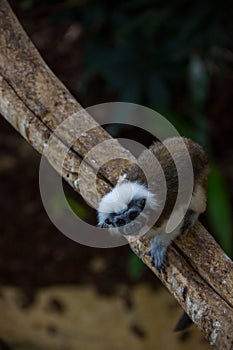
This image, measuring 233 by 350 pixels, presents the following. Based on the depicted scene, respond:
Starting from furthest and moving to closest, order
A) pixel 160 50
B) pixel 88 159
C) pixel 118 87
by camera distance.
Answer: pixel 118 87
pixel 160 50
pixel 88 159

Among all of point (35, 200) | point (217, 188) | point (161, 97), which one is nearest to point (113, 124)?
point (161, 97)

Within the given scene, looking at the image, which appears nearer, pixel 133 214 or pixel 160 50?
pixel 133 214

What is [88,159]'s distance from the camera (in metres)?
3.09

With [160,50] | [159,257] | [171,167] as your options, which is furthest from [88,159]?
[160,50]

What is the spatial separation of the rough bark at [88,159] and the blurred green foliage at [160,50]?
38.4 inches

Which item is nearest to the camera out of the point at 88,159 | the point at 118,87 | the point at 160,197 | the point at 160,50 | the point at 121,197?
the point at 121,197

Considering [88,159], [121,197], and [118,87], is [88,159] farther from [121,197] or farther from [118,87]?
[118,87]

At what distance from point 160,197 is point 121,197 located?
0.67 feet

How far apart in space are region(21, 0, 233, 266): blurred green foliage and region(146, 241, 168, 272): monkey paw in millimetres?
1849

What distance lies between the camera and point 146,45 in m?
4.81

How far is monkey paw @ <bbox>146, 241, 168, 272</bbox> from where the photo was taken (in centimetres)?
286

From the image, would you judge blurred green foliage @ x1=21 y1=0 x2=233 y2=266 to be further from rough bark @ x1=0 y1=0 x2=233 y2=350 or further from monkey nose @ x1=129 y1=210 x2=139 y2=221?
monkey nose @ x1=129 y1=210 x2=139 y2=221

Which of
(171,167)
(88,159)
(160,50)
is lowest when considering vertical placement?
(160,50)

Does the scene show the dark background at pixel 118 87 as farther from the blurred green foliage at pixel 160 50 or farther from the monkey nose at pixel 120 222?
the monkey nose at pixel 120 222
